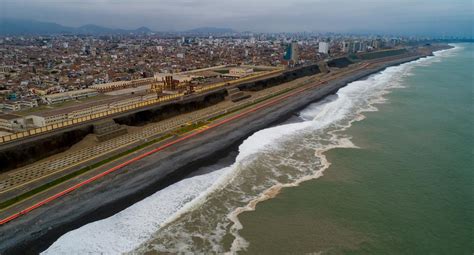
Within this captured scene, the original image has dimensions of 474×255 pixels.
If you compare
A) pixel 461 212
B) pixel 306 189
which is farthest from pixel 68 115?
pixel 461 212

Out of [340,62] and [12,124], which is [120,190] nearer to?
[12,124]

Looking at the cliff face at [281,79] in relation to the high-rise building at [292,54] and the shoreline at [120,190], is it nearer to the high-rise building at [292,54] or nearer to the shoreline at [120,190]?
the high-rise building at [292,54]

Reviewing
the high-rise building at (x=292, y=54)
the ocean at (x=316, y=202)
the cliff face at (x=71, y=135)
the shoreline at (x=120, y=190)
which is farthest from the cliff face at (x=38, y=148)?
the high-rise building at (x=292, y=54)

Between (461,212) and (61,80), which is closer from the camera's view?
(461,212)

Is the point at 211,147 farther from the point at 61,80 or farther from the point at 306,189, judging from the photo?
the point at 61,80

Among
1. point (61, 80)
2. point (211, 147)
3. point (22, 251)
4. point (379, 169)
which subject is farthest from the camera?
point (61, 80)

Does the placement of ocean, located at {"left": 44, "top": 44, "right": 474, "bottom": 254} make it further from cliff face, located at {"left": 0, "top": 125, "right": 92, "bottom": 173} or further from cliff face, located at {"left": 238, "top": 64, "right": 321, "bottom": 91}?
cliff face, located at {"left": 238, "top": 64, "right": 321, "bottom": 91}

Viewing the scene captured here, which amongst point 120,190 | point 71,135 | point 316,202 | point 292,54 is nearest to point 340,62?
point 292,54
